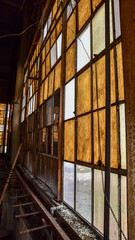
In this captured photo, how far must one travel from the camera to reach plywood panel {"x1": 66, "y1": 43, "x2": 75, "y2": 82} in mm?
2790

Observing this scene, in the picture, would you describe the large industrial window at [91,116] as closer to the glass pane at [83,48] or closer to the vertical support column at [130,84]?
the glass pane at [83,48]

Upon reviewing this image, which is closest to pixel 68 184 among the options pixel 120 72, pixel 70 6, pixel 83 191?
pixel 83 191

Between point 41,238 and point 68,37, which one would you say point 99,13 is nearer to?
point 68,37

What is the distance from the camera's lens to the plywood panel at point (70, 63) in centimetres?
279

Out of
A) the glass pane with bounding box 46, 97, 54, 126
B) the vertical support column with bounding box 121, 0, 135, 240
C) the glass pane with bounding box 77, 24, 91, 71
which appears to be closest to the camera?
the vertical support column with bounding box 121, 0, 135, 240

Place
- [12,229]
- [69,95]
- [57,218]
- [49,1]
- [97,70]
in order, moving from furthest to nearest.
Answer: [49,1] → [12,229] → [69,95] → [57,218] → [97,70]

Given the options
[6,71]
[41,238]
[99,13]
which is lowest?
[41,238]

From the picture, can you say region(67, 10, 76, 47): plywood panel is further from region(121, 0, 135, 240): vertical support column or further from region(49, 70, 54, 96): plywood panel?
region(121, 0, 135, 240): vertical support column

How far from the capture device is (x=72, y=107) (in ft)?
8.84

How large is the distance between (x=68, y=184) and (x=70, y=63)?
2200mm

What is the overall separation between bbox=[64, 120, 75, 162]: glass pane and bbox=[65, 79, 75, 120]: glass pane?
0.15 m

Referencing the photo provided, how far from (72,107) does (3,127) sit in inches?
432

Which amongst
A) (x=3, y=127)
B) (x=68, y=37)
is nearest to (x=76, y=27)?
(x=68, y=37)

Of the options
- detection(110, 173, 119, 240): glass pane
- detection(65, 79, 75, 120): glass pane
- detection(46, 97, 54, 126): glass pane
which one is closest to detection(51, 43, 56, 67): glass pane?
detection(46, 97, 54, 126): glass pane
